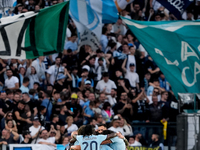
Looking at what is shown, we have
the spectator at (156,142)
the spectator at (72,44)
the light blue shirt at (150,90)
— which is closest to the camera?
the spectator at (156,142)

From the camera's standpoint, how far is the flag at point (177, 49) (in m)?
13.2

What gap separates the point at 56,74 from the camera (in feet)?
53.9

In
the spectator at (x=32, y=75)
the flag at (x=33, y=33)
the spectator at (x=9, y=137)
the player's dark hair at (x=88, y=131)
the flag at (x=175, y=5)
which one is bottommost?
the spectator at (x=9, y=137)

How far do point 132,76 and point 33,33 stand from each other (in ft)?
13.0

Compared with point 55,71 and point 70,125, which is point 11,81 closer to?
point 55,71

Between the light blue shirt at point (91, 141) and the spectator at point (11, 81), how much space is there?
7.26 m

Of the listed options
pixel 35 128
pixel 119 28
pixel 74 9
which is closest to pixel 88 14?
pixel 74 9

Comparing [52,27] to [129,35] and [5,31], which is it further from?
[129,35]

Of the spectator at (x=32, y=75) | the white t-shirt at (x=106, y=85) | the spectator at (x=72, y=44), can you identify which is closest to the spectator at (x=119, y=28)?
the spectator at (x=72, y=44)

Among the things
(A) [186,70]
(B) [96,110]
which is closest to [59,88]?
(B) [96,110]

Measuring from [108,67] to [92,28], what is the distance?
1363mm

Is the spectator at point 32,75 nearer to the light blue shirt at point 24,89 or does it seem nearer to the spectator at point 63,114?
the light blue shirt at point 24,89

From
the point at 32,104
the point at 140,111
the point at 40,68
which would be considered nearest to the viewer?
the point at 32,104

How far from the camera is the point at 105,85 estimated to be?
1622 centimetres
